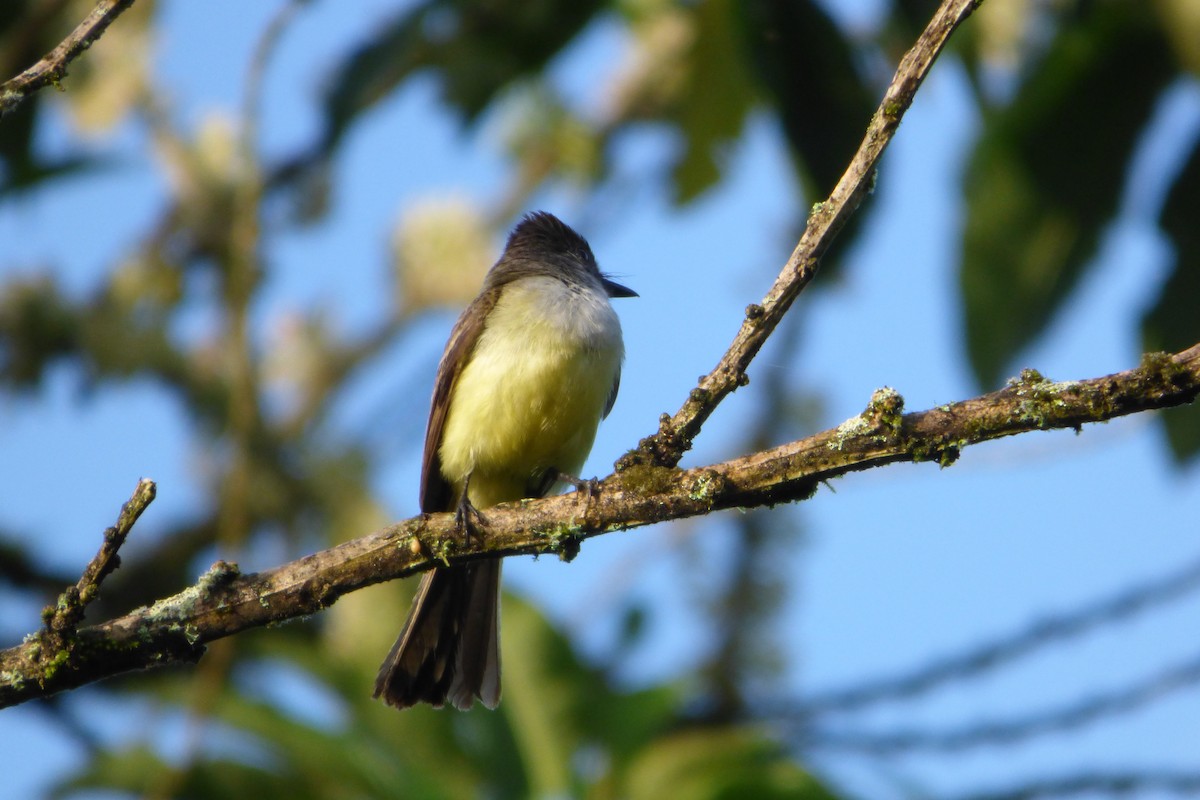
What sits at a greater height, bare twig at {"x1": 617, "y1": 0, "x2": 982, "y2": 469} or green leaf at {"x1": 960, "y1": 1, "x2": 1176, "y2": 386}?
green leaf at {"x1": 960, "y1": 1, "x2": 1176, "y2": 386}

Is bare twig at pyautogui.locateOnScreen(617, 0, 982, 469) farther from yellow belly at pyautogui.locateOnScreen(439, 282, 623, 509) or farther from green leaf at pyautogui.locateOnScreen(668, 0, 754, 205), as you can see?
green leaf at pyautogui.locateOnScreen(668, 0, 754, 205)

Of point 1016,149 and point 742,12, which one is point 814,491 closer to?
point 742,12

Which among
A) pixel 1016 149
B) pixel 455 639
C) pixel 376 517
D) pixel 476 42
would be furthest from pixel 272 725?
pixel 1016 149

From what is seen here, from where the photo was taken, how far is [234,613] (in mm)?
2984

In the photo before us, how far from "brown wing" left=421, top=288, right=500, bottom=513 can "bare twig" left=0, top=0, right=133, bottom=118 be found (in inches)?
101

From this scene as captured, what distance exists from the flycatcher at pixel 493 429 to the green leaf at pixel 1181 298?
2322mm

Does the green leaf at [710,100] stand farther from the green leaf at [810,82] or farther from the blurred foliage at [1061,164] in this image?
the blurred foliage at [1061,164]

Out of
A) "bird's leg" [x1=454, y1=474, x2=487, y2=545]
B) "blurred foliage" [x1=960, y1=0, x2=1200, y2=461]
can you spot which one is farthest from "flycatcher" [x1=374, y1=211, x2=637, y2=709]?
"blurred foliage" [x1=960, y1=0, x2=1200, y2=461]

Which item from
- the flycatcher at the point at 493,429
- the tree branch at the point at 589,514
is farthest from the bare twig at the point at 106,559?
the flycatcher at the point at 493,429

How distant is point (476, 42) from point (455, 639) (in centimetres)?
323

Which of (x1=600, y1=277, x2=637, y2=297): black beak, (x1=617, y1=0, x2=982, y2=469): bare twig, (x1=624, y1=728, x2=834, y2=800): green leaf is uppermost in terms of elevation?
(x1=600, y1=277, x2=637, y2=297): black beak

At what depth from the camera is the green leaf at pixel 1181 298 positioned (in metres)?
5.75

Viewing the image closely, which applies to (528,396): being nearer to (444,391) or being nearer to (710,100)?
(444,391)

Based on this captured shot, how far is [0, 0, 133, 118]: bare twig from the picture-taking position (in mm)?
2725
